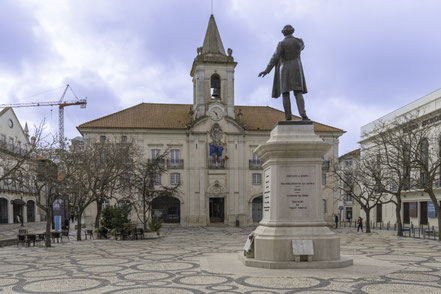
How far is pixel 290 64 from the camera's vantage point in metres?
12.0

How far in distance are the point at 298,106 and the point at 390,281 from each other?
476 cm

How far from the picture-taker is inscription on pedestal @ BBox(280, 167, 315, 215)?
11.0m

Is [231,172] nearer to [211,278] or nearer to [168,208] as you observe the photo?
[168,208]

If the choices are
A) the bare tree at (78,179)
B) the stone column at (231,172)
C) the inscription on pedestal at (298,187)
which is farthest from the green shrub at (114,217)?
the stone column at (231,172)

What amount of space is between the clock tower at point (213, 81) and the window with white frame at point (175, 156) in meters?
3.96

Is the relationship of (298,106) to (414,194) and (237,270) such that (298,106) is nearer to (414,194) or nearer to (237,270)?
(237,270)

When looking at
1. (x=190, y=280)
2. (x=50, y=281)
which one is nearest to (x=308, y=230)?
(x=190, y=280)

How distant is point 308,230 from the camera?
10781mm

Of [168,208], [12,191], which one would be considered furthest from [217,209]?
[12,191]

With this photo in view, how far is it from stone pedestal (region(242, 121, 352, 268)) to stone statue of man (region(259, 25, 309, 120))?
86 cm

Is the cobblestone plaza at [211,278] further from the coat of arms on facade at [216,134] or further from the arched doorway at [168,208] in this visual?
the coat of arms on facade at [216,134]

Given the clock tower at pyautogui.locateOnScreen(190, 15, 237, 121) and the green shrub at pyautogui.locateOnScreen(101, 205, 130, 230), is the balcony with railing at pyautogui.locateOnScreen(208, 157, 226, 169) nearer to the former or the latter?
the clock tower at pyautogui.locateOnScreen(190, 15, 237, 121)

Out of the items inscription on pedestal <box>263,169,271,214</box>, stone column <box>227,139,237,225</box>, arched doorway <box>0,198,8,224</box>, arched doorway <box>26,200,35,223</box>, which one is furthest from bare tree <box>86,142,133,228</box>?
arched doorway <box>26,200,35,223</box>

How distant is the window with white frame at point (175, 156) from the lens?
150 ft
